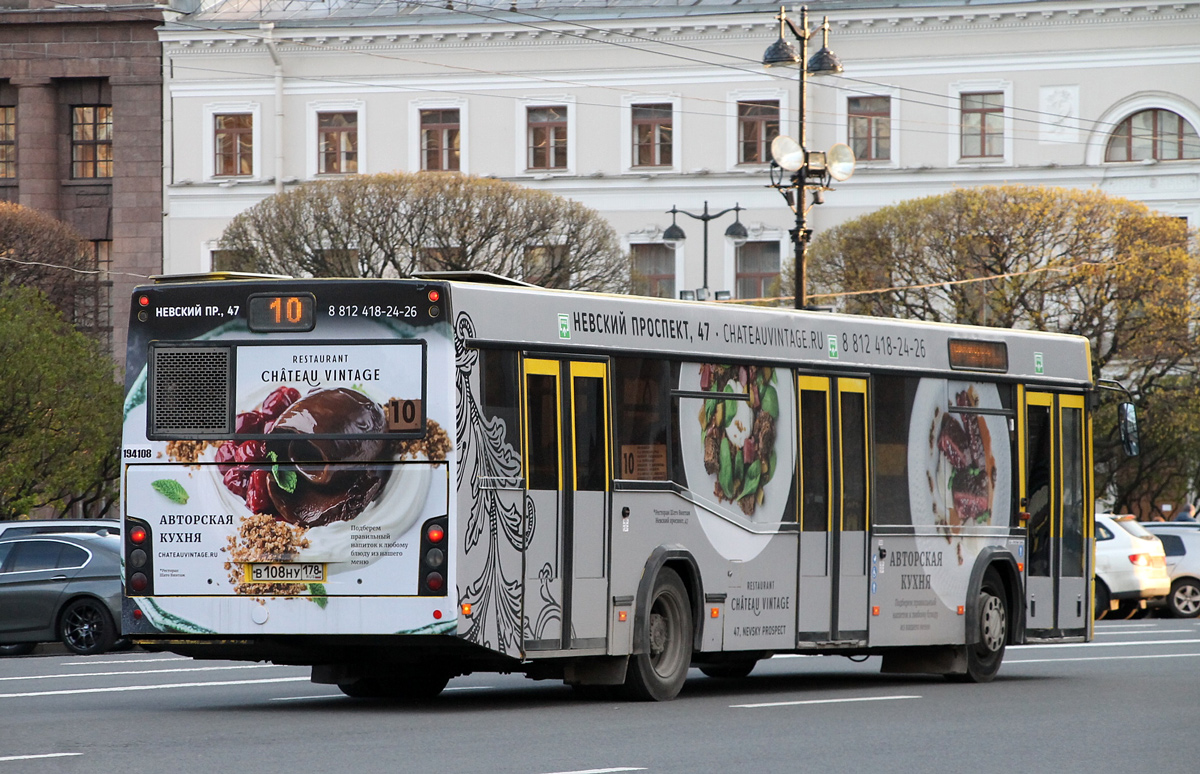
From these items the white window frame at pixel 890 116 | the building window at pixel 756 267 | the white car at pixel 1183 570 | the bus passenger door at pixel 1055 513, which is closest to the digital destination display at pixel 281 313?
the bus passenger door at pixel 1055 513

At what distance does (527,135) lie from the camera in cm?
6025

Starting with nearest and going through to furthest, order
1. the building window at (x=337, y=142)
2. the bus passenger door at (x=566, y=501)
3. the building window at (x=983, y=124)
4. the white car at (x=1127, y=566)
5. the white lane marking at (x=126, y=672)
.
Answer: the bus passenger door at (x=566, y=501) → the white lane marking at (x=126, y=672) → the white car at (x=1127, y=566) → the building window at (x=983, y=124) → the building window at (x=337, y=142)

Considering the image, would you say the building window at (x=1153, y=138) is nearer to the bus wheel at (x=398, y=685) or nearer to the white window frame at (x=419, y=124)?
the white window frame at (x=419, y=124)

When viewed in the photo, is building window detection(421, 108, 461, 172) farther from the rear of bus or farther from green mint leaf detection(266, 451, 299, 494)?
green mint leaf detection(266, 451, 299, 494)

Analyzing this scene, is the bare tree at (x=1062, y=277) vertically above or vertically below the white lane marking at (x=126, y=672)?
above

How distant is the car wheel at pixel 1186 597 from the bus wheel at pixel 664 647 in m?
19.6

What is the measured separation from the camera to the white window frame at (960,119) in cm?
5769

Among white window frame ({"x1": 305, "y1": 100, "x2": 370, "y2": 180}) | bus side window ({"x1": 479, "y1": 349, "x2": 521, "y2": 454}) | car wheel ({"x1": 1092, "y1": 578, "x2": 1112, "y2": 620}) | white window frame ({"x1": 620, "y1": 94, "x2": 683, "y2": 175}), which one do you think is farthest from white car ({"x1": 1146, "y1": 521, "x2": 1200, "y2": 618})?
white window frame ({"x1": 305, "y1": 100, "x2": 370, "y2": 180})

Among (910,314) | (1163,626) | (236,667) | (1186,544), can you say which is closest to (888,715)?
(236,667)

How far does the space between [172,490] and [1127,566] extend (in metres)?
20.3

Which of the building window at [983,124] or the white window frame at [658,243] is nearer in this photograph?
the building window at [983,124]

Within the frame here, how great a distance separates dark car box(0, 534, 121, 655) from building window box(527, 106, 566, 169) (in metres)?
37.0

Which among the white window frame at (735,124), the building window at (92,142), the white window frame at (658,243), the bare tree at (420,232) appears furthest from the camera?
the building window at (92,142)

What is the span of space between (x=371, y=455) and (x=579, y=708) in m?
2.34
